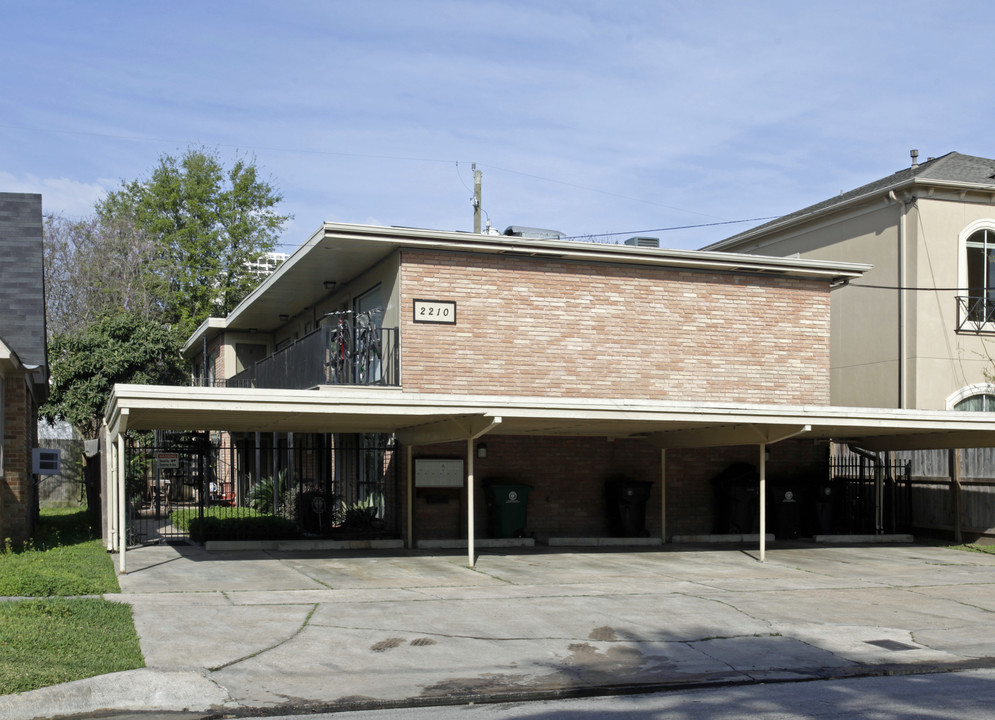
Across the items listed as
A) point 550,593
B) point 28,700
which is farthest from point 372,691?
point 550,593

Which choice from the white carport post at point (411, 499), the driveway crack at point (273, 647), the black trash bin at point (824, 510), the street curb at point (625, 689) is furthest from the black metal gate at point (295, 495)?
the street curb at point (625, 689)

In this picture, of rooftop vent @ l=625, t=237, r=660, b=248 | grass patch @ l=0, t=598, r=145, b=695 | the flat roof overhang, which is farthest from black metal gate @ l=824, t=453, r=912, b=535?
grass patch @ l=0, t=598, r=145, b=695

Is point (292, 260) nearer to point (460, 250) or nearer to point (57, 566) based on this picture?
point (460, 250)

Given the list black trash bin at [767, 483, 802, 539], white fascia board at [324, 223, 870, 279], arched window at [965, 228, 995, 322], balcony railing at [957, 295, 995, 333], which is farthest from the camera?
arched window at [965, 228, 995, 322]

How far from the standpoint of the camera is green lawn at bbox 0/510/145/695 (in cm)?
766

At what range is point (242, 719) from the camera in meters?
7.01

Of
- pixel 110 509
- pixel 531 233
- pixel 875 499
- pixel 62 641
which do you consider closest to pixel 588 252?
pixel 531 233

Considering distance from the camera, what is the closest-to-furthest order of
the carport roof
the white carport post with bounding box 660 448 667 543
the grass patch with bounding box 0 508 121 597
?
the grass patch with bounding box 0 508 121 597 < the carport roof < the white carport post with bounding box 660 448 667 543

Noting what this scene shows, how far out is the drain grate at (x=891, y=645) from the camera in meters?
9.59

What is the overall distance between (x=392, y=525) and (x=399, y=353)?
10.1ft

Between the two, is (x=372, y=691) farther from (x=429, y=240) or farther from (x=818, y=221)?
(x=818, y=221)

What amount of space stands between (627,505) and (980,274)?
10.4 metres

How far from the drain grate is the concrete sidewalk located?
0.12ft

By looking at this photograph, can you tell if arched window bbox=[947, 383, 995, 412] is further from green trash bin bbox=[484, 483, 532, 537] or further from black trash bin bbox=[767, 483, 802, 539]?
green trash bin bbox=[484, 483, 532, 537]
